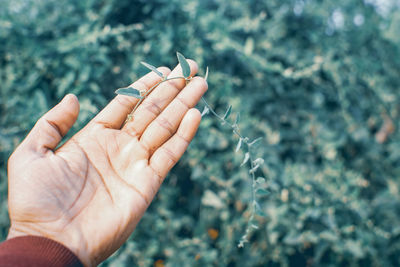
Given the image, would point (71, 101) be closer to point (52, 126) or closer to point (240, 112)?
point (52, 126)

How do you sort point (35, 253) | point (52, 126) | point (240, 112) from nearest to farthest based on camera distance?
point (35, 253) → point (52, 126) → point (240, 112)

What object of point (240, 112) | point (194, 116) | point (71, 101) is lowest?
point (240, 112)

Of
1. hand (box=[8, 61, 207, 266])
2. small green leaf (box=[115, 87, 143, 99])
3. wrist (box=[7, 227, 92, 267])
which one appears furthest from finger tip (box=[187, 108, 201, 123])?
wrist (box=[7, 227, 92, 267])

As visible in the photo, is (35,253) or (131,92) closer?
(35,253)

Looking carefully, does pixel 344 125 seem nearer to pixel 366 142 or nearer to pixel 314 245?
pixel 366 142


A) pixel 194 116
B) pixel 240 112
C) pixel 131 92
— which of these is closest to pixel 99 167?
pixel 131 92

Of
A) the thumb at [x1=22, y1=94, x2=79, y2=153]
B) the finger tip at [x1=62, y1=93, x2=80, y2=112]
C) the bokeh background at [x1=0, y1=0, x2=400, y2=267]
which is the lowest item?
the bokeh background at [x1=0, y1=0, x2=400, y2=267]

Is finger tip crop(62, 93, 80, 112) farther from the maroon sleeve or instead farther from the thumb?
the maroon sleeve
